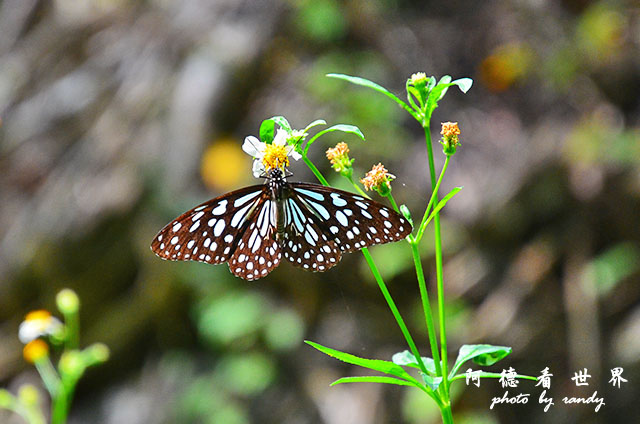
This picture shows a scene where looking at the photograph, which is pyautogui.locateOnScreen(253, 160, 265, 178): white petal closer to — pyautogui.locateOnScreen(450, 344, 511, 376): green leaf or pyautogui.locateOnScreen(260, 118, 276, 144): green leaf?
pyautogui.locateOnScreen(260, 118, 276, 144): green leaf

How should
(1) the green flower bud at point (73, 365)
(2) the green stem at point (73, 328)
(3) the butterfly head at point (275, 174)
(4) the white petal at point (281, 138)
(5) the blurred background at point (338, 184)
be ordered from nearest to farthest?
(4) the white petal at point (281, 138) < (3) the butterfly head at point (275, 174) < (1) the green flower bud at point (73, 365) < (5) the blurred background at point (338, 184) < (2) the green stem at point (73, 328)

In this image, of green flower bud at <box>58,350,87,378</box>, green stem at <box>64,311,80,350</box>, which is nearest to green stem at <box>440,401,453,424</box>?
green flower bud at <box>58,350,87,378</box>

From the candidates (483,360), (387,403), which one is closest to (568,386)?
(387,403)

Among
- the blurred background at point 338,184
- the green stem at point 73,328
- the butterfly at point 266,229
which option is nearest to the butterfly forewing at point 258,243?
the butterfly at point 266,229

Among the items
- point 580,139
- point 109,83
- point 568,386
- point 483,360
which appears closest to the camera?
point 483,360

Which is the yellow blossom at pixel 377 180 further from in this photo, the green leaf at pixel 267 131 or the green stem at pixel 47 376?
the green stem at pixel 47 376

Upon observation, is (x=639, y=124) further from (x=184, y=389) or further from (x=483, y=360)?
(x=184, y=389)

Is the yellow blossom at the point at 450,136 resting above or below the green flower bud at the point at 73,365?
A: above
